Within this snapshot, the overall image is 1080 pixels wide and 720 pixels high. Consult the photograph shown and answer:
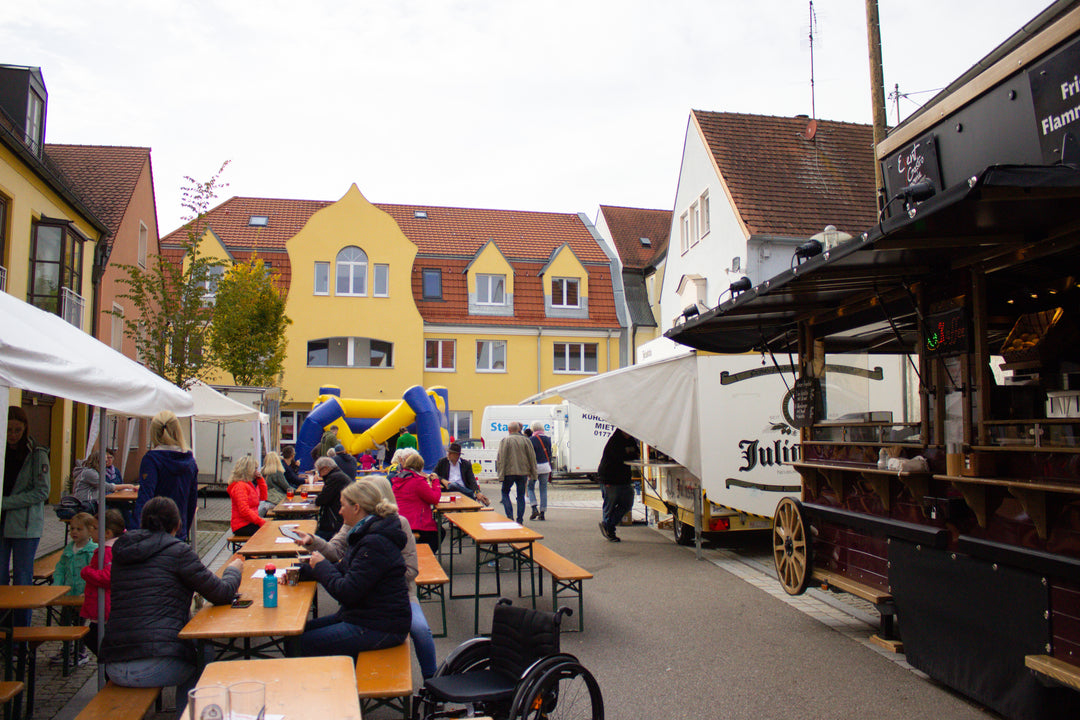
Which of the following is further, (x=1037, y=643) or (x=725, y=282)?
(x=725, y=282)

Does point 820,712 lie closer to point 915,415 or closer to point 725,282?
point 915,415

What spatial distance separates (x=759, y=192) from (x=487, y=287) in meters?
16.7

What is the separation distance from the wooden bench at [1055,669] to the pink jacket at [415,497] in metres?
5.91

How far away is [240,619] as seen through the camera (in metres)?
4.69

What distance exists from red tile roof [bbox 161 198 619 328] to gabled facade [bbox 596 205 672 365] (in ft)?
2.38

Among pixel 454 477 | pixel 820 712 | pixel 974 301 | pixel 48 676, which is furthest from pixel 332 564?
pixel 454 477

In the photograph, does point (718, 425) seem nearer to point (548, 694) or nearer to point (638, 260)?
point (548, 694)

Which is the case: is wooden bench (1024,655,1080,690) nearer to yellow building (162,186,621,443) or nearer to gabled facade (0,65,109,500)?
gabled facade (0,65,109,500)

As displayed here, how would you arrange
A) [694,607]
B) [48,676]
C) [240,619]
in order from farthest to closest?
[694,607] → [48,676] → [240,619]

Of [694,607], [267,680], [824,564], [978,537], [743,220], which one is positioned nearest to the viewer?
[267,680]

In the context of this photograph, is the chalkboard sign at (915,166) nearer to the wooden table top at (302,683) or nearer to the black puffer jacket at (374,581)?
the black puffer jacket at (374,581)

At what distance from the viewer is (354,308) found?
3155 cm

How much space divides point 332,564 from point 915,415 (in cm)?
467

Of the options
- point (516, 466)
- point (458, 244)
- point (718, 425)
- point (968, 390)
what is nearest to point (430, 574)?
point (968, 390)
